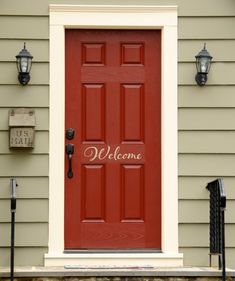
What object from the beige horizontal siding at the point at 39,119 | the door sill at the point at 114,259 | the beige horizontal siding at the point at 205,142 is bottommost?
the door sill at the point at 114,259

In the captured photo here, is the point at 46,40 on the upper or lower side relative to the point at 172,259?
upper

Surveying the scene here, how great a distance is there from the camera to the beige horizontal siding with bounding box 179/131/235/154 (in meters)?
7.55

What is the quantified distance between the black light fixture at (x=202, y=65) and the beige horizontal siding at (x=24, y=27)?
143cm

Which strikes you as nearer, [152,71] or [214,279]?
[214,279]

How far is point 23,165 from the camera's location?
7.49 m

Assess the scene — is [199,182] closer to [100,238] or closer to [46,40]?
[100,238]

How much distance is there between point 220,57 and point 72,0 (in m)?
1.49

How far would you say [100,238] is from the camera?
7621mm

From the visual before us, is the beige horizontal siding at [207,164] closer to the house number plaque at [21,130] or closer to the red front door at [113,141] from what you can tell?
the red front door at [113,141]

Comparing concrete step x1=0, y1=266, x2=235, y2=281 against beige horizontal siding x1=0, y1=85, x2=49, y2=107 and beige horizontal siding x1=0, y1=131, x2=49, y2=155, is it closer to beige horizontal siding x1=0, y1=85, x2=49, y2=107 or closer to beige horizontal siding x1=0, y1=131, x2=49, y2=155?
beige horizontal siding x1=0, y1=131, x2=49, y2=155

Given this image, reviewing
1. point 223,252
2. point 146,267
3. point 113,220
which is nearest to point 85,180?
point 113,220

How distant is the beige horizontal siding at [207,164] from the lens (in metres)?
7.54

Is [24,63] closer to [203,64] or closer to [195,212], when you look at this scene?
[203,64]

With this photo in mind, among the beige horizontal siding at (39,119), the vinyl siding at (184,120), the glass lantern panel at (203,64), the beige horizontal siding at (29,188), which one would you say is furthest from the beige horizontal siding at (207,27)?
the beige horizontal siding at (29,188)
